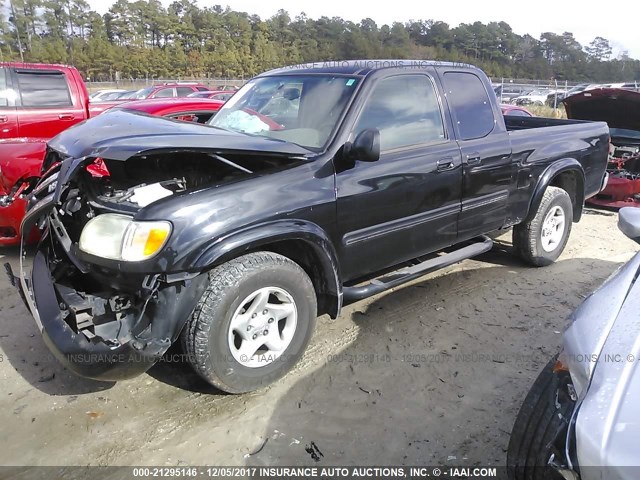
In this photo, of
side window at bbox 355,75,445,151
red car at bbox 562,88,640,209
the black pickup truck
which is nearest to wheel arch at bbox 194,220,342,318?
the black pickup truck

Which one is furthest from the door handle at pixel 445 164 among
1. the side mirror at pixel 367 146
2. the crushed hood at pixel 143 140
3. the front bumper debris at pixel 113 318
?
the front bumper debris at pixel 113 318

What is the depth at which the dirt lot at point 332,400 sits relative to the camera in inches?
104

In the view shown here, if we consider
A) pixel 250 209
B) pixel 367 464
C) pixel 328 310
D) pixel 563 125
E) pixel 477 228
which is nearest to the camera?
pixel 367 464

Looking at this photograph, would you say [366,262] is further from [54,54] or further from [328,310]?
[54,54]

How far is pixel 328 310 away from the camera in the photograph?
338 cm

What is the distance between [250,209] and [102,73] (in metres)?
65.5

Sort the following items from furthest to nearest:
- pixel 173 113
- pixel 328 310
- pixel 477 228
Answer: pixel 173 113 < pixel 477 228 < pixel 328 310

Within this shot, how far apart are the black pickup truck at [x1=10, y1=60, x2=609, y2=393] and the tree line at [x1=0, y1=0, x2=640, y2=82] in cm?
5048

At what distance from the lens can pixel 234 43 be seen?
248 feet

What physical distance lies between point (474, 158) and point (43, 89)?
6.24 meters

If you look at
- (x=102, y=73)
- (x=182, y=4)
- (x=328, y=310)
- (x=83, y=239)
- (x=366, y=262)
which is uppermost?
(x=182, y=4)

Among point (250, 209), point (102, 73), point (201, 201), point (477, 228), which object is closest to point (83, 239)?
point (201, 201)

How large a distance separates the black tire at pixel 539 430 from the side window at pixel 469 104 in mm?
2427

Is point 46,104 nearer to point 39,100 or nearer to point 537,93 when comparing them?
point 39,100
